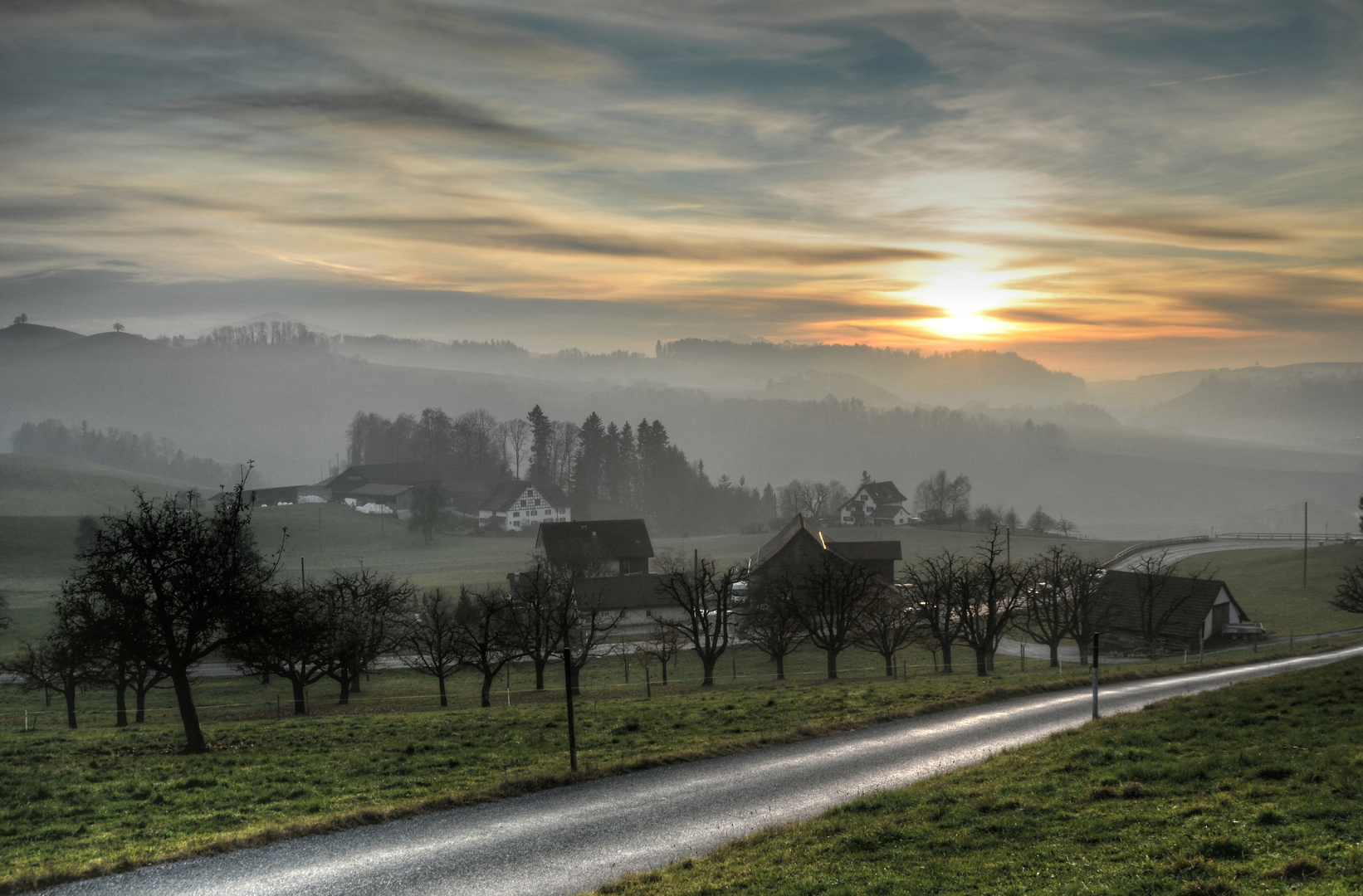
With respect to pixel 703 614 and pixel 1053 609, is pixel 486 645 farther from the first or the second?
pixel 1053 609

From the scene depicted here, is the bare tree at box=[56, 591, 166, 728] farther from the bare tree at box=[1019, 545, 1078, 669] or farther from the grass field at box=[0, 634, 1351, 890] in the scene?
the bare tree at box=[1019, 545, 1078, 669]

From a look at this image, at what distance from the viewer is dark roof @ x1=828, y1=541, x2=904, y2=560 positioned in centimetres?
8694

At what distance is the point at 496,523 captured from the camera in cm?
14562

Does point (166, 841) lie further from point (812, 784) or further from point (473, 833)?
point (812, 784)

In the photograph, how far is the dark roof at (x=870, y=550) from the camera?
86.9 meters

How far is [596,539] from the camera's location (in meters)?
95.1

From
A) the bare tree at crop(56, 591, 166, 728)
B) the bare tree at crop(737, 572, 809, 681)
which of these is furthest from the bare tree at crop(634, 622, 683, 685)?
the bare tree at crop(56, 591, 166, 728)

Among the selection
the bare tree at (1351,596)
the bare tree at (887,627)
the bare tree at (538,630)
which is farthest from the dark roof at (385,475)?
the bare tree at (1351,596)

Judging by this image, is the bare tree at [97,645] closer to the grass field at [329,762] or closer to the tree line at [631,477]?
the grass field at [329,762]

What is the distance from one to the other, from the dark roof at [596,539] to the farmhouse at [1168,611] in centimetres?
4846

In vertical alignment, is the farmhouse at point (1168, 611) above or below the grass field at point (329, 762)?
below

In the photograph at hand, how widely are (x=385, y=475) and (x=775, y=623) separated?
142m

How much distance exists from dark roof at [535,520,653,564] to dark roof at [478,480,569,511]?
171ft

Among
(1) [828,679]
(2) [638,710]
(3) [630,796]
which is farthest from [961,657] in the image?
(3) [630,796]
